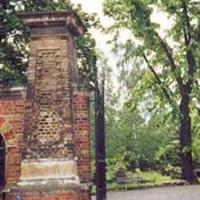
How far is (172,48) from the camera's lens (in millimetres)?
28531

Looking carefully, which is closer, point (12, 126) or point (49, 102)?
point (49, 102)

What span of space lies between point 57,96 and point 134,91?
1824 cm

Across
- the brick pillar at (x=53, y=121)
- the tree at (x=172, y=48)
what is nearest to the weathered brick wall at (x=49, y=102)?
the brick pillar at (x=53, y=121)

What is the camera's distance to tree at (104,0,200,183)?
26500 millimetres

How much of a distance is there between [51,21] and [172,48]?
18.0 metres

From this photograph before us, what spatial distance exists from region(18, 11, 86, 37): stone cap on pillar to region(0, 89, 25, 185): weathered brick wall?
1.25 m

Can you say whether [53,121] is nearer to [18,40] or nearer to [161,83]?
[18,40]

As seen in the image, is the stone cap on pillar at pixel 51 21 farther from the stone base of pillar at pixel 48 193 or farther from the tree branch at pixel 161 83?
the tree branch at pixel 161 83

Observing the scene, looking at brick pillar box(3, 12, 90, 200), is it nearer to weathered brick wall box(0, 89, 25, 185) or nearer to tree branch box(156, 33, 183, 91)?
weathered brick wall box(0, 89, 25, 185)

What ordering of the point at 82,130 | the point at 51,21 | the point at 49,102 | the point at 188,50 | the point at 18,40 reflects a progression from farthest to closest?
the point at 188,50, the point at 18,40, the point at 51,21, the point at 82,130, the point at 49,102

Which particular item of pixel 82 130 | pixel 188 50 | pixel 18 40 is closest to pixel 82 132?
pixel 82 130

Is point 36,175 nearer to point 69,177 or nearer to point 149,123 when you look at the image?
point 69,177

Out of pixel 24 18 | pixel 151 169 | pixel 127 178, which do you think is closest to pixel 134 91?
pixel 127 178

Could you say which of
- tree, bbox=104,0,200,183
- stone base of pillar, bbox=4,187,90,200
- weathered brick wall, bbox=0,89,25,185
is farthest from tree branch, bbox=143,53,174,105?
stone base of pillar, bbox=4,187,90,200
